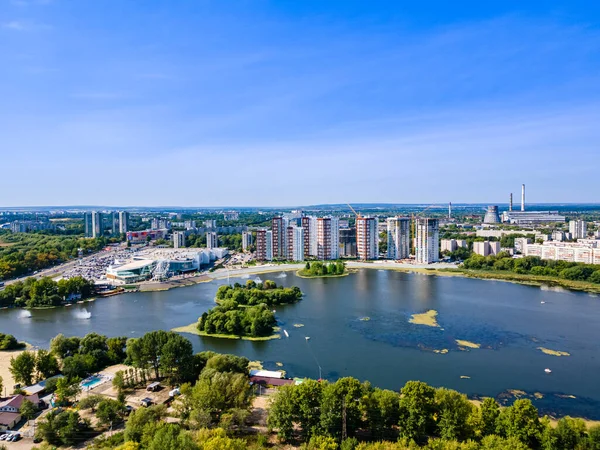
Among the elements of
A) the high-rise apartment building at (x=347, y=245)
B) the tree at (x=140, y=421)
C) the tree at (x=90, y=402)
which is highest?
the high-rise apartment building at (x=347, y=245)

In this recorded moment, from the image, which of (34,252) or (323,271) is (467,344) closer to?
(323,271)

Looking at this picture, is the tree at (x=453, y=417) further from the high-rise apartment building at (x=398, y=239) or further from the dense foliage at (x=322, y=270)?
the high-rise apartment building at (x=398, y=239)

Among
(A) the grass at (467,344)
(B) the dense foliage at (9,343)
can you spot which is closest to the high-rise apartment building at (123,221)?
(B) the dense foliage at (9,343)

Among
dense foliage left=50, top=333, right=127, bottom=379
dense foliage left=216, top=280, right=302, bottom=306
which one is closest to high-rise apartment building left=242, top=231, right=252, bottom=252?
dense foliage left=216, top=280, right=302, bottom=306

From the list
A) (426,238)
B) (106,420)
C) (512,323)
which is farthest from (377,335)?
(426,238)

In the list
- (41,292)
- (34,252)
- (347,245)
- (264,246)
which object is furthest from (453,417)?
(34,252)

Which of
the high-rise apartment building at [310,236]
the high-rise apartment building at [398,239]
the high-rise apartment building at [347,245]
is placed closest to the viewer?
the high-rise apartment building at [398,239]

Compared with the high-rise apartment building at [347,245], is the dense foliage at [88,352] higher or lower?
lower
